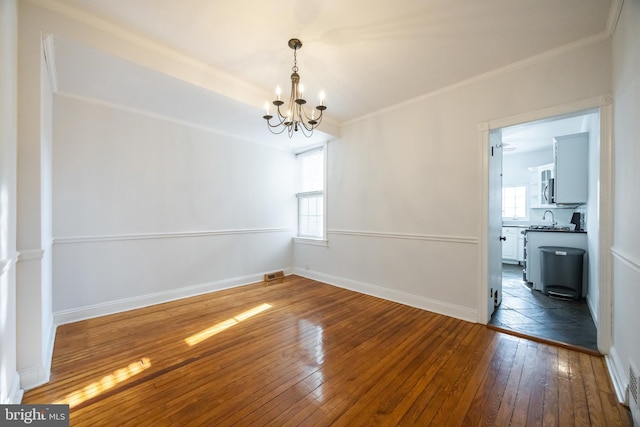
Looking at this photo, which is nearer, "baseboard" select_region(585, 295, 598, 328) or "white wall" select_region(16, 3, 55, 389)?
"white wall" select_region(16, 3, 55, 389)

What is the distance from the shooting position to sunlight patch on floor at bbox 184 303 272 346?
252cm

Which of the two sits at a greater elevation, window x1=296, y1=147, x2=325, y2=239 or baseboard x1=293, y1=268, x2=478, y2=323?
window x1=296, y1=147, x2=325, y2=239

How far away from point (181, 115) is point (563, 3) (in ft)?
13.4

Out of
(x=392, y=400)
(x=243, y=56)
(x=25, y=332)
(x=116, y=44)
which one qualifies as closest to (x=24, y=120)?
(x=116, y=44)

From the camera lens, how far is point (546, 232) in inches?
160

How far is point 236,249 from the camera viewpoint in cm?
440

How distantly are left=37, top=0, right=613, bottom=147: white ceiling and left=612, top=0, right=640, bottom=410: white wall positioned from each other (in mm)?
452

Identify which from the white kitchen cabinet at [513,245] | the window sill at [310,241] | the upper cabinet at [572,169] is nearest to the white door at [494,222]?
the upper cabinet at [572,169]

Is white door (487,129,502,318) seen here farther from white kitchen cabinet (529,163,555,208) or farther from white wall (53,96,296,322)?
white wall (53,96,296,322)

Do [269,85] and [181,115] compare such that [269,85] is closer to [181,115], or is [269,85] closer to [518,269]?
[181,115]

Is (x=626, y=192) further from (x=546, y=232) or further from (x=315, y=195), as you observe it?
(x=315, y=195)

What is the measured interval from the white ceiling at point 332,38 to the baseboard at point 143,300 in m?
2.51

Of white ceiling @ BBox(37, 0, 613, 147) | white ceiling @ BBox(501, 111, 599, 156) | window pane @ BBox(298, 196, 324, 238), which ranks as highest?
white ceiling @ BBox(37, 0, 613, 147)

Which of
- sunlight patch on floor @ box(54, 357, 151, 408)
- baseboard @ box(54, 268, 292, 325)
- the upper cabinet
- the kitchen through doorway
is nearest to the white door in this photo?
the kitchen through doorway
